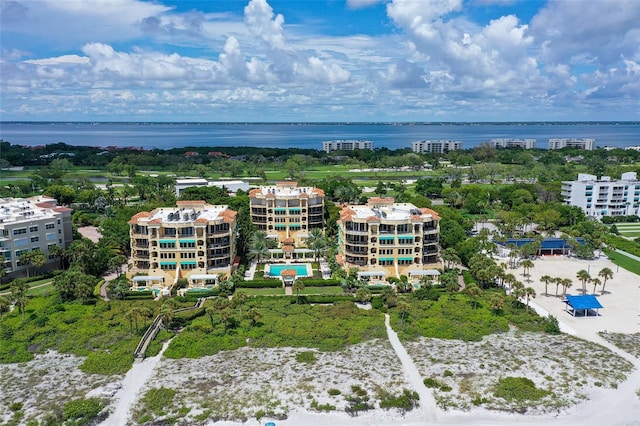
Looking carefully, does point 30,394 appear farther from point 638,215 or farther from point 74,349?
point 638,215

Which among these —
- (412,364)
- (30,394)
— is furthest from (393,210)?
(30,394)

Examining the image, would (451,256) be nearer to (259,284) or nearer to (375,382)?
(259,284)

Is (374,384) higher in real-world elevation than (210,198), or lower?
lower

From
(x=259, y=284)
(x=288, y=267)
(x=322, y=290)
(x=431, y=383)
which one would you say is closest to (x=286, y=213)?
(x=288, y=267)

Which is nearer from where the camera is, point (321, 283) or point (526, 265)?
point (321, 283)

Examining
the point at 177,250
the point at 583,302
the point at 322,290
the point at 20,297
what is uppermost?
the point at 177,250

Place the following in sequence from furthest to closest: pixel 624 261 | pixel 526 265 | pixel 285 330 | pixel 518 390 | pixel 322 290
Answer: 1. pixel 624 261
2. pixel 526 265
3. pixel 322 290
4. pixel 285 330
5. pixel 518 390

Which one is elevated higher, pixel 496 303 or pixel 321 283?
pixel 496 303
